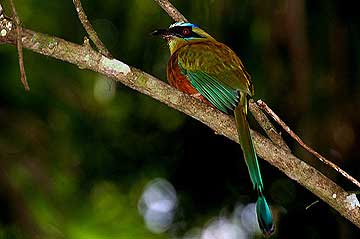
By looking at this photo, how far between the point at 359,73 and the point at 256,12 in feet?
1.65

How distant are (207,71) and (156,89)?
2.14 feet

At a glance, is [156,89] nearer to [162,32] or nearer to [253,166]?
[253,166]

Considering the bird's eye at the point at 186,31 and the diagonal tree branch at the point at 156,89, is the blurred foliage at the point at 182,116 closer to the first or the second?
the bird's eye at the point at 186,31

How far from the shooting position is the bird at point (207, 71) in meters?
2.29

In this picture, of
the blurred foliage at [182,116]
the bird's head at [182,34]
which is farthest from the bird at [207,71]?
the blurred foliage at [182,116]

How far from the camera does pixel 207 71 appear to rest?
250 centimetres

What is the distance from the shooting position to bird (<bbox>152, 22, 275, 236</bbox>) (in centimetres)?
229

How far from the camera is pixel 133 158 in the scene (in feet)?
13.7

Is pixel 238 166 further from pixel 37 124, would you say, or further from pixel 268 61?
pixel 37 124

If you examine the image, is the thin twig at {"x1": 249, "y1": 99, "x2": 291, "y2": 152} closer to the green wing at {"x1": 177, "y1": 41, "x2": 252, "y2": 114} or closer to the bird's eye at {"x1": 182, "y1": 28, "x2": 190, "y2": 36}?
the green wing at {"x1": 177, "y1": 41, "x2": 252, "y2": 114}

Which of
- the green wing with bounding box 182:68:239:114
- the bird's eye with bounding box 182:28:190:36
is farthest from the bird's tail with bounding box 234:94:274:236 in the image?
the bird's eye with bounding box 182:28:190:36

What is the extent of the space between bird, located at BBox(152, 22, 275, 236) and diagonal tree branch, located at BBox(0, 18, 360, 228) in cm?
22

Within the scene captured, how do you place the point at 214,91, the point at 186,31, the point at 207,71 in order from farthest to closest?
the point at 186,31 → the point at 207,71 → the point at 214,91

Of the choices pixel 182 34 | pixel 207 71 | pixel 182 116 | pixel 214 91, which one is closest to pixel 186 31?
pixel 182 34
